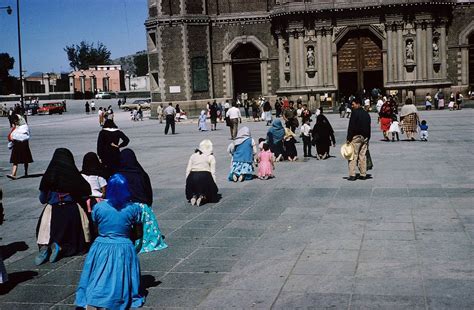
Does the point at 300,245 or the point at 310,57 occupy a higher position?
the point at 310,57

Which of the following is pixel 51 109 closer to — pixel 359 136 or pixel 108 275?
pixel 359 136

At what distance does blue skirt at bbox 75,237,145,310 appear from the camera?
663 centimetres

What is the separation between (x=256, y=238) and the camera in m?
9.98

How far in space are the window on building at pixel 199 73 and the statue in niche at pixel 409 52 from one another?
1434 centimetres

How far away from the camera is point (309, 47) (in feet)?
156

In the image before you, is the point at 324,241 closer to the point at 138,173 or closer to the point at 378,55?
the point at 138,173

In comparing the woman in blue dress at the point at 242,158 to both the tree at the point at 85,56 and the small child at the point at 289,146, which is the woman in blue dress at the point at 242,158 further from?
the tree at the point at 85,56

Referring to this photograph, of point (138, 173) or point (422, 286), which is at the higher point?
point (138, 173)

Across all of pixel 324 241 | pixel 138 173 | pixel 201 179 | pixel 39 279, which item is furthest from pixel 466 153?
pixel 39 279

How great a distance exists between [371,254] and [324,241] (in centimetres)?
95

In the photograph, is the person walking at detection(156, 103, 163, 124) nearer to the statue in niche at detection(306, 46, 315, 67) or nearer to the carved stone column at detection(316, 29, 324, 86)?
the statue in niche at detection(306, 46, 315, 67)

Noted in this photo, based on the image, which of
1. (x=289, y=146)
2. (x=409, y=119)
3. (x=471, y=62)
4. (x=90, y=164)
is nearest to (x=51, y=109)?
(x=471, y=62)

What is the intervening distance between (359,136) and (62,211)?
8088 mm

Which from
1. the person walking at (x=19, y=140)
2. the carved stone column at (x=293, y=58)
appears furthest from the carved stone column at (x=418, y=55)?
the person walking at (x=19, y=140)
